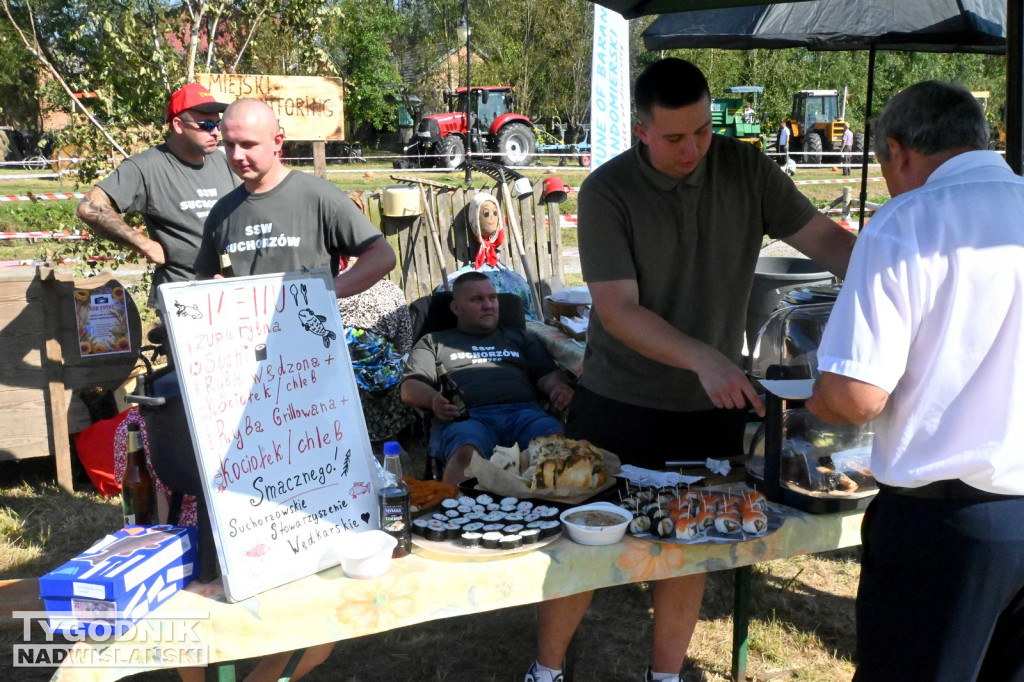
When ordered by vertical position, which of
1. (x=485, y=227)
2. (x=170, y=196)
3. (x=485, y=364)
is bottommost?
(x=485, y=364)

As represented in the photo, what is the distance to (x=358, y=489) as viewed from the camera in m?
2.18

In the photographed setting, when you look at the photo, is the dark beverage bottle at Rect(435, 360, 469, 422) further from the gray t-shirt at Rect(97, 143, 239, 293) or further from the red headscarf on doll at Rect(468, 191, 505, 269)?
the red headscarf on doll at Rect(468, 191, 505, 269)

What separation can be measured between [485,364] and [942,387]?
3034 mm

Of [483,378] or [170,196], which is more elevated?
[170,196]

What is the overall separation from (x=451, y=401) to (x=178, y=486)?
8.17 feet

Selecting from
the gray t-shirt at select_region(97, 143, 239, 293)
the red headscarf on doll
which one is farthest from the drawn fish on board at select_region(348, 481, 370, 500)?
the red headscarf on doll

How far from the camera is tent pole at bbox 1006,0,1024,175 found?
261cm

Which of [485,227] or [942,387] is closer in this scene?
[942,387]

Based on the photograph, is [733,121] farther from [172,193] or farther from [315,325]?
[315,325]

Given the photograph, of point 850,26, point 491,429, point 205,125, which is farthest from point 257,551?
point 850,26

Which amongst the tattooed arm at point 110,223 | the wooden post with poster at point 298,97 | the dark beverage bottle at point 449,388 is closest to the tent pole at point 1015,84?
the dark beverage bottle at point 449,388

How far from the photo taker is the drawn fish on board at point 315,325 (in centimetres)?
215

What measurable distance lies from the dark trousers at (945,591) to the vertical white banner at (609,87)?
4.47 meters

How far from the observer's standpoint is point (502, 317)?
16.1 ft
